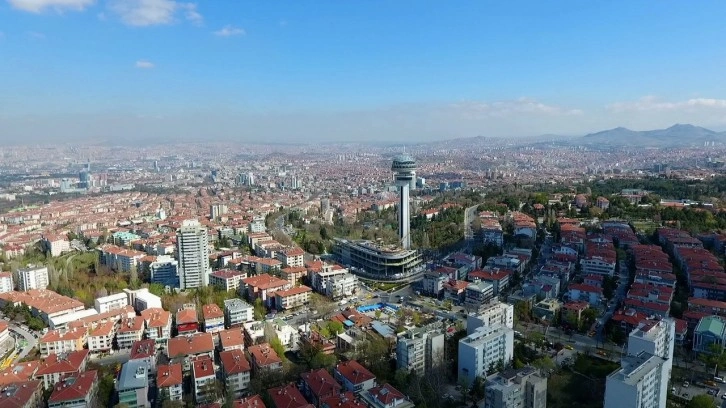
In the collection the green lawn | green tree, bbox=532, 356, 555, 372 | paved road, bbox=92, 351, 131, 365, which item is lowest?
paved road, bbox=92, 351, 131, 365

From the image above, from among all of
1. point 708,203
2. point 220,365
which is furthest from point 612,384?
point 708,203

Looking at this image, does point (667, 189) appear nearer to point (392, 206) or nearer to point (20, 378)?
point (392, 206)

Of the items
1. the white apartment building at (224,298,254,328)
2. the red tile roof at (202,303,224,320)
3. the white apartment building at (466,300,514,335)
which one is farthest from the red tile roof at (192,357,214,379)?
the white apartment building at (466,300,514,335)

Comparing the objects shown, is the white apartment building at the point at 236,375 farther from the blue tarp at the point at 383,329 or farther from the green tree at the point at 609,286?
the green tree at the point at 609,286

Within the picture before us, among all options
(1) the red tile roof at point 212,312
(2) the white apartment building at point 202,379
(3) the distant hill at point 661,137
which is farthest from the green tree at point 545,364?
(3) the distant hill at point 661,137

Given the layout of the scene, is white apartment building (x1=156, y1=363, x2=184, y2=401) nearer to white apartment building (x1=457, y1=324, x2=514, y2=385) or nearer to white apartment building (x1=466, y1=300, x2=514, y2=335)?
white apartment building (x1=457, y1=324, x2=514, y2=385)

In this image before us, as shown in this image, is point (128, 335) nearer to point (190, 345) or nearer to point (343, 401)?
point (190, 345)

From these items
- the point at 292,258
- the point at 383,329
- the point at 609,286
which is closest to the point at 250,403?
the point at 383,329
